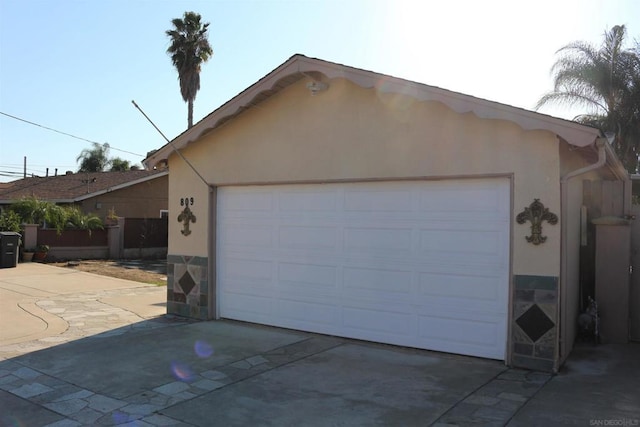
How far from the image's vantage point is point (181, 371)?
6.09m

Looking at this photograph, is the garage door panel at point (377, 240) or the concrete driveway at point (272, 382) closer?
the concrete driveway at point (272, 382)

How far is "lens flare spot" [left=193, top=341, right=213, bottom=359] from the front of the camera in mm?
6777

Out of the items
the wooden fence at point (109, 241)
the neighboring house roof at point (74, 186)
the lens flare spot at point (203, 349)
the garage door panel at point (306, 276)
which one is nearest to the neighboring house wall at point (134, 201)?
the neighboring house roof at point (74, 186)

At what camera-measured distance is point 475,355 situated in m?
6.57

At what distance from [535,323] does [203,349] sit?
4.12 metres

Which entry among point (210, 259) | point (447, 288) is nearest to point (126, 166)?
point (210, 259)

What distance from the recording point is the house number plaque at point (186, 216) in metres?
9.17

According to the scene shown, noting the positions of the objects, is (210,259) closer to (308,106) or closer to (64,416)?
(308,106)

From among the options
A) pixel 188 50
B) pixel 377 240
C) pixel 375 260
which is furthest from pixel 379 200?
pixel 188 50

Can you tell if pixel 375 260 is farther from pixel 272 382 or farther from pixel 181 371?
pixel 181 371

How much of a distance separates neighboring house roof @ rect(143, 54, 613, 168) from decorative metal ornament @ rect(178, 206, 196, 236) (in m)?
1.04

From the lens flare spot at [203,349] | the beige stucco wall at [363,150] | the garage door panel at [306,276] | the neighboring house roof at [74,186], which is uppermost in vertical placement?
the neighboring house roof at [74,186]

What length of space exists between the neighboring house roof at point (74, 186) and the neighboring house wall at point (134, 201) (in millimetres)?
377

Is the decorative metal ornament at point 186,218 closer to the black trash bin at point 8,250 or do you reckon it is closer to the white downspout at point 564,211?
the white downspout at point 564,211
